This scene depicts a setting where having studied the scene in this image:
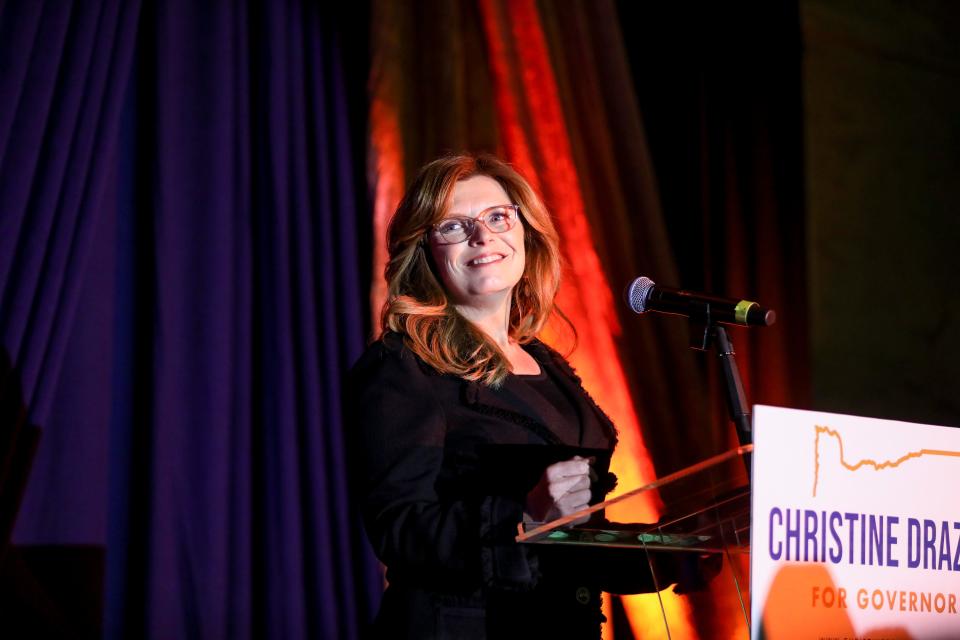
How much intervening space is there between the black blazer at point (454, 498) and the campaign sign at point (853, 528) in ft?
1.41

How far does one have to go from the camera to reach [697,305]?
1.66 m

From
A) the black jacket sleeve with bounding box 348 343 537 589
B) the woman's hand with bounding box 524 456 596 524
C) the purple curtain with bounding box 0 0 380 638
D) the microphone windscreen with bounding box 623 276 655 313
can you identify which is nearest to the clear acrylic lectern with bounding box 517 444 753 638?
the woman's hand with bounding box 524 456 596 524

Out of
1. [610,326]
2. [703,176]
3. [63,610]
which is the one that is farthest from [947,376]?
[63,610]

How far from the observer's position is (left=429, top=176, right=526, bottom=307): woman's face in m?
1.96

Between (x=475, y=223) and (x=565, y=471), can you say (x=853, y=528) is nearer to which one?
(x=565, y=471)

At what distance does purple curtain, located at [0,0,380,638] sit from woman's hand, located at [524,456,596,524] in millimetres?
1514

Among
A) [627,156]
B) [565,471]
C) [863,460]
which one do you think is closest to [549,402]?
[565,471]

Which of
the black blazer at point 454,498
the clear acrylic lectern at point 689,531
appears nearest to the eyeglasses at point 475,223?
the black blazer at point 454,498

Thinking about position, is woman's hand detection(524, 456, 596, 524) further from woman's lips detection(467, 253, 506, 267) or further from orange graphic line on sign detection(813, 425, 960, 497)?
woman's lips detection(467, 253, 506, 267)

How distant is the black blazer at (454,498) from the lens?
1.47 m

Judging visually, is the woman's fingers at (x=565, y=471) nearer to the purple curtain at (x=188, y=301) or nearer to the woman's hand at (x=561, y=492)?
the woman's hand at (x=561, y=492)

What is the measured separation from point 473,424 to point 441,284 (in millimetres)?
366

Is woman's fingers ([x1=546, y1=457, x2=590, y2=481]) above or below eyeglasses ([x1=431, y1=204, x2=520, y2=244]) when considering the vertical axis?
below

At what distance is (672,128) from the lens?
4062 millimetres
